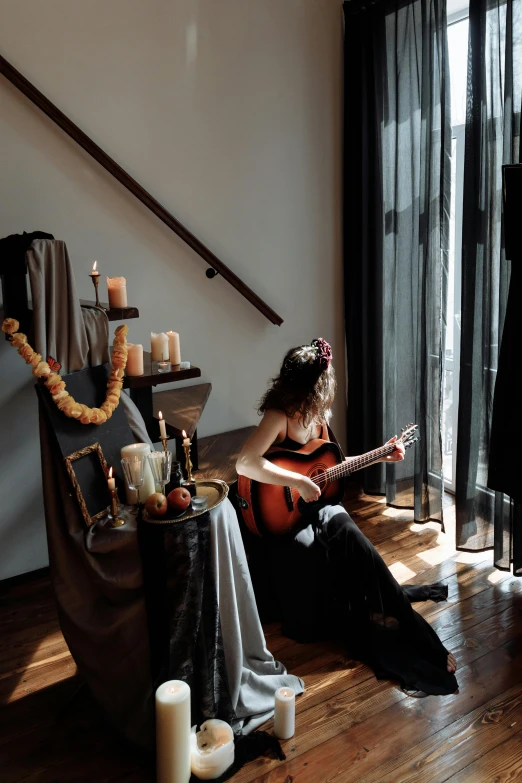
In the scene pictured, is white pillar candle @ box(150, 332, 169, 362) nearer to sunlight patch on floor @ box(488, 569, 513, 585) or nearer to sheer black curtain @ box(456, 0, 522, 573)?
sheer black curtain @ box(456, 0, 522, 573)

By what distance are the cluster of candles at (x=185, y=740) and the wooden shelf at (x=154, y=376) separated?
2.96 feet

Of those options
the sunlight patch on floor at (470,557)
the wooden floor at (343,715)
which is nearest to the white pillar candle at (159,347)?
the wooden floor at (343,715)

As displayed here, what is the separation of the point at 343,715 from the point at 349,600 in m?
0.39

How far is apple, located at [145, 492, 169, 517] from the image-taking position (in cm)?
178

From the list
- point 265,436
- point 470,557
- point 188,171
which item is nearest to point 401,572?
point 470,557

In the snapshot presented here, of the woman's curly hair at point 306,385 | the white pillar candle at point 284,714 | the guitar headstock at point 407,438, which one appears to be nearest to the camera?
the white pillar candle at point 284,714

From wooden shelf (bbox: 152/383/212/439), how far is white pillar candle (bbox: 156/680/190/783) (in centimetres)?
96

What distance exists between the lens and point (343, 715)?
1.96 metres

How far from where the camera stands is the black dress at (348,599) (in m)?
2.15

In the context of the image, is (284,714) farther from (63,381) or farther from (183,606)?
(63,381)

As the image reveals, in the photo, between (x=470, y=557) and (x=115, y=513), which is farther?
(x=470, y=557)

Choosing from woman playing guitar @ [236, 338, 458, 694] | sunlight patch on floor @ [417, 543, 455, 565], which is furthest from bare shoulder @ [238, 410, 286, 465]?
sunlight patch on floor @ [417, 543, 455, 565]

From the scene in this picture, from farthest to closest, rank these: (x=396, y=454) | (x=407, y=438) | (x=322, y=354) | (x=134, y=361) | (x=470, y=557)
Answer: (x=470, y=557)
(x=407, y=438)
(x=396, y=454)
(x=322, y=354)
(x=134, y=361)

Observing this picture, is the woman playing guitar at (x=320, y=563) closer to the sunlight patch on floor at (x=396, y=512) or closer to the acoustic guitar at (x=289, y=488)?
the acoustic guitar at (x=289, y=488)
